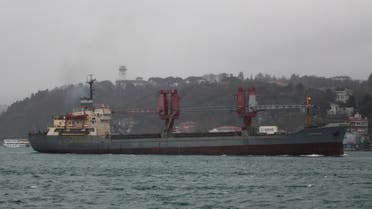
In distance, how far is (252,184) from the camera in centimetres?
4606

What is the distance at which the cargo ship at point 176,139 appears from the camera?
3214 inches

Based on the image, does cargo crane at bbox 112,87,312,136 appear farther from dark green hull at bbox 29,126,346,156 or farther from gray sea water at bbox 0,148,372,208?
gray sea water at bbox 0,148,372,208

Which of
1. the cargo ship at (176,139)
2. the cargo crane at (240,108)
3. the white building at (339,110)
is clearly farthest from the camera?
the white building at (339,110)

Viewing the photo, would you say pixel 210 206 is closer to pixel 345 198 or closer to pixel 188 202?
pixel 188 202

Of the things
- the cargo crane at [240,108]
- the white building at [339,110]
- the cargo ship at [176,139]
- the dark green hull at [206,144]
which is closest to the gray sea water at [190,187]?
the dark green hull at [206,144]

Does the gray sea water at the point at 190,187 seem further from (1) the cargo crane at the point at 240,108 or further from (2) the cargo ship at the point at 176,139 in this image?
(1) the cargo crane at the point at 240,108

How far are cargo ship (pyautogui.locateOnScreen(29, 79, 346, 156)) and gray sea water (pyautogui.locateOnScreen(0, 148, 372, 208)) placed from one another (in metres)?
18.6

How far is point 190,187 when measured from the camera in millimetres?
44625

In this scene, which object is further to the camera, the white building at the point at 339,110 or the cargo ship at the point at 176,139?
the white building at the point at 339,110

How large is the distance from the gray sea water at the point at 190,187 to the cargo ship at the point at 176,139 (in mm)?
18579

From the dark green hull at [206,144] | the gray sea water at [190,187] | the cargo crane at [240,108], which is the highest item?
the cargo crane at [240,108]

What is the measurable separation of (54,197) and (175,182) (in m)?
10.7

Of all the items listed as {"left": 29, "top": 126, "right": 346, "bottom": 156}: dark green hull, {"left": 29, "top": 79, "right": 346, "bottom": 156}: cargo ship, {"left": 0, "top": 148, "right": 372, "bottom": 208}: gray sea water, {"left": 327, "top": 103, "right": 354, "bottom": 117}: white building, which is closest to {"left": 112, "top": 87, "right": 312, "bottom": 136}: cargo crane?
{"left": 29, "top": 79, "right": 346, "bottom": 156}: cargo ship

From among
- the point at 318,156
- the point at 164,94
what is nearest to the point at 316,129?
the point at 318,156
